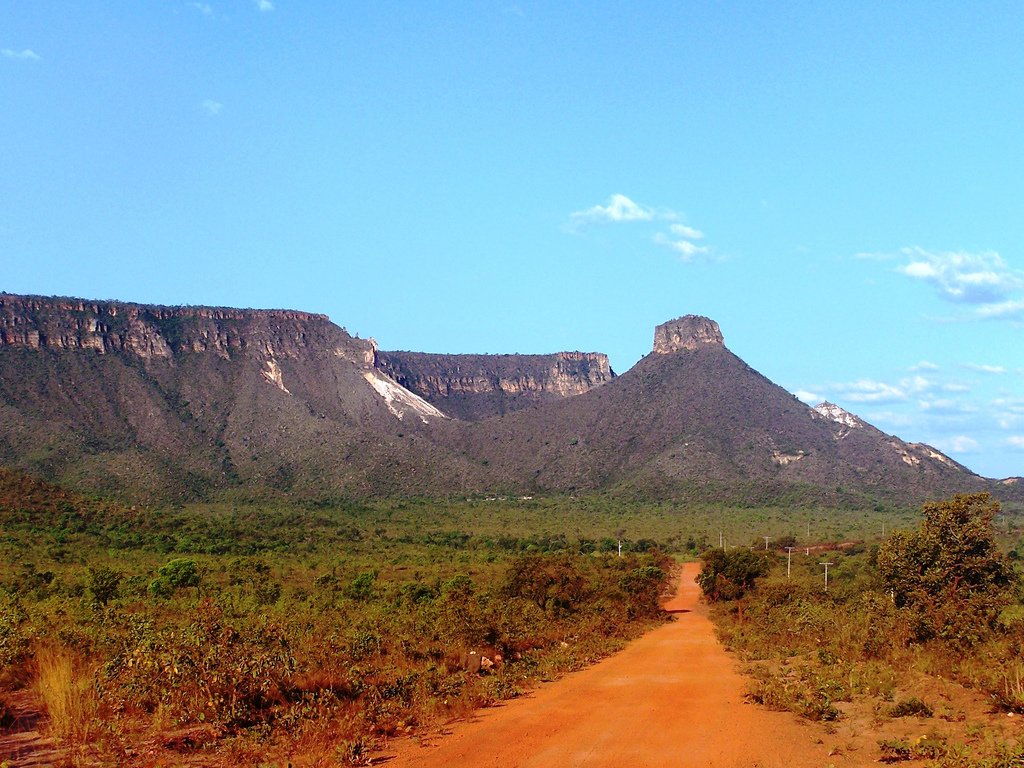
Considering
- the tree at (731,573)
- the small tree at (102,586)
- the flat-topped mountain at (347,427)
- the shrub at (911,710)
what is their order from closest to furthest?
the shrub at (911,710) < the small tree at (102,586) < the tree at (731,573) < the flat-topped mountain at (347,427)

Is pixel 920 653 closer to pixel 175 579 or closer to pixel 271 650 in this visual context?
pixel 271 650

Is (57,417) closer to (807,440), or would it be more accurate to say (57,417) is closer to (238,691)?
(807,440)

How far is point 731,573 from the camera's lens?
2020 inches

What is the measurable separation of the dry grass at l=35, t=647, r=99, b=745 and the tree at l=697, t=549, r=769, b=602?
39982mm

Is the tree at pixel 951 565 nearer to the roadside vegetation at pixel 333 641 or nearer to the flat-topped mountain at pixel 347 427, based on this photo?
the roadside vegetation at pixel 333 641

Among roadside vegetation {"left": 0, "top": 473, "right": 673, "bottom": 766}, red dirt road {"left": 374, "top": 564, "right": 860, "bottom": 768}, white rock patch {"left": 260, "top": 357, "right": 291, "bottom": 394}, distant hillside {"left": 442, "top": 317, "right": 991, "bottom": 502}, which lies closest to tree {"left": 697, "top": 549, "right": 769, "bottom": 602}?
roadside vegetation {"left": 0, "top": 473, "right": 673, "bottom": 766}

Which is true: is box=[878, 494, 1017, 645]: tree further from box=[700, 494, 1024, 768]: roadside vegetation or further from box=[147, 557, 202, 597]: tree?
box=[147, 557, 202, 597]: tree

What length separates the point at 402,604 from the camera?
32.5 m

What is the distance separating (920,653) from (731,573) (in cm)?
3304

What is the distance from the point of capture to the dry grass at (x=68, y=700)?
11.6m

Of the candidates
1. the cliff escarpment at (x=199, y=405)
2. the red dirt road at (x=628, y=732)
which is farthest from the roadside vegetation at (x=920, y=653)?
the cliff escarpment at (x=199, y=405)

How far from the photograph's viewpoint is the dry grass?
38.0ft

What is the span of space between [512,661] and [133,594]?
20360 millimetres

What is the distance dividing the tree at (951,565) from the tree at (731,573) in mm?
24673
